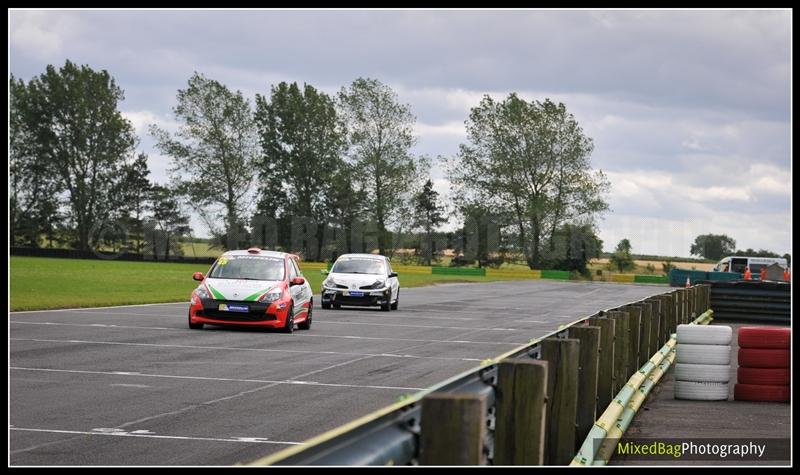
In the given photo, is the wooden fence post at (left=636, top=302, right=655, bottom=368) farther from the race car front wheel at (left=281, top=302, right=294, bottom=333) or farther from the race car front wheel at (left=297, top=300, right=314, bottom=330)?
the race car front wheel at (left=297, top=300, right=314, bottom=330)

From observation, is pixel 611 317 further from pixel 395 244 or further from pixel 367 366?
pixel 395 244

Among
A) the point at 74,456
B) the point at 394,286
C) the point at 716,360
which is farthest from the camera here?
the point at 394,286

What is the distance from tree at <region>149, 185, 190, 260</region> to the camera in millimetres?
112438

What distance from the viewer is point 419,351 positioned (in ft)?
67.1

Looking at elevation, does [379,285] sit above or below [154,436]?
above

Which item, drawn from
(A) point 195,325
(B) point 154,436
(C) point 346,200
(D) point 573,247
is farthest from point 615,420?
(C) point 346,200

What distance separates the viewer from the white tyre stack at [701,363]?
1476cm

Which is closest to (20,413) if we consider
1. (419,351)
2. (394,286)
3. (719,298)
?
(419,351)

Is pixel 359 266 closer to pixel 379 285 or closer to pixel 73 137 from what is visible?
pixel 379 285

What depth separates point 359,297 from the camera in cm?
3472

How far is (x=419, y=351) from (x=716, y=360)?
6.56 metres

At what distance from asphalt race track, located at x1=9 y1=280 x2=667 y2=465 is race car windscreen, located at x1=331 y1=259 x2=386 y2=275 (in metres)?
6.39

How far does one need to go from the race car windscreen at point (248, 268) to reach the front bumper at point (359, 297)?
927 centimetres

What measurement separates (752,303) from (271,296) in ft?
60.7
